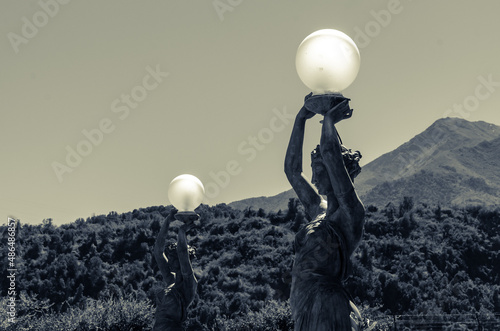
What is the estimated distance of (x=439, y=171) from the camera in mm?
143375

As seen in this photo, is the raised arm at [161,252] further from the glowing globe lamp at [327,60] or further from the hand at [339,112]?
the glowing globe lamp at [327,60]

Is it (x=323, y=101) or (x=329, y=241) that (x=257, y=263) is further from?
(x=323, y=101)

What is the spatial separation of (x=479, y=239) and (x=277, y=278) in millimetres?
19618

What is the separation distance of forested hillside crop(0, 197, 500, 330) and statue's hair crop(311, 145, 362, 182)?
92.7 ft

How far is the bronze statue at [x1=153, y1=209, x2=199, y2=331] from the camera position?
26.6 ft

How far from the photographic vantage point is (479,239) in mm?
54562

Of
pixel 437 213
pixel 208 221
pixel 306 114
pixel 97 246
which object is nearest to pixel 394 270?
pixel 437 213

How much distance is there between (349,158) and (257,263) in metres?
46.7

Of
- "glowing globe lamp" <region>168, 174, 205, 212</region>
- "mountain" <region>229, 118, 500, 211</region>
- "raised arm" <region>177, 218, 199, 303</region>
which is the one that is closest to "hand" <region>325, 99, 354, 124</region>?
"glowing globe lamp" <region>168, 174, 205, 212</region>

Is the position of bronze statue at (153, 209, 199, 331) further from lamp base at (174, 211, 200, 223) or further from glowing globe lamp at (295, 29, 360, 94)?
glowing globe lamp at (295, 29, 360, 94)

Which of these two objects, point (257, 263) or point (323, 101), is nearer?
point (323, 101)

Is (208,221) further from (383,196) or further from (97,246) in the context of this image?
(383,196)

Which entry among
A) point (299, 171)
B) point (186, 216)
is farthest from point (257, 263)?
point (299, 171)

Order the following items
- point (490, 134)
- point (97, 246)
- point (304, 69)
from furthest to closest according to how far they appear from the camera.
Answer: point (490, 134), point (97, 246), point (304, 69)
